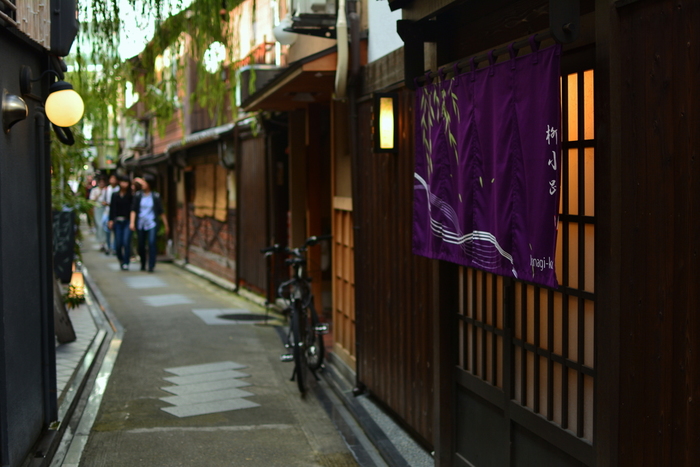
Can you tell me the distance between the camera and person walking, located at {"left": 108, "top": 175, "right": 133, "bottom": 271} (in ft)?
71.8

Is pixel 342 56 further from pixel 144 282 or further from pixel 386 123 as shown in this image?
pixel 144 282

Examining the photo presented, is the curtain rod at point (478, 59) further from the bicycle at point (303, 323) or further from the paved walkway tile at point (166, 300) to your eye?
the paved walkway tile at point (166, 300)

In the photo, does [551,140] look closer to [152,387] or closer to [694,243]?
[694,243]

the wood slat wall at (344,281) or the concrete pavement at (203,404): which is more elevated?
the wood slat wall at (344,281)

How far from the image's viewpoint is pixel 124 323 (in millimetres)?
13906

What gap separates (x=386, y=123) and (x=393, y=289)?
5.10 feet

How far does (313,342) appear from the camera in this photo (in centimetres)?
984

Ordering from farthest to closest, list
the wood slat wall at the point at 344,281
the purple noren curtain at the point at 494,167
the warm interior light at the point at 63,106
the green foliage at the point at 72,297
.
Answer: the green foliage at the point at 72,297, the wood slat wall at the point at 344,281, the warm interior light at the point at 63,106, the purple noren curtain at the point at 494,167

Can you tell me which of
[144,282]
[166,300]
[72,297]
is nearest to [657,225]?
[72,297]

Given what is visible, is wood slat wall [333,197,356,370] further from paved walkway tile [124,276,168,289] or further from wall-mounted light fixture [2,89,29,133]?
paved walkway tile [124,276,168,289]

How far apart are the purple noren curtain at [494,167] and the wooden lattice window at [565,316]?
0.71 feet

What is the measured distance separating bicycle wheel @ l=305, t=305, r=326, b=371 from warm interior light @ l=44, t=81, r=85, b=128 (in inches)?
153

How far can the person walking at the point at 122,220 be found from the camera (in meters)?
21.9

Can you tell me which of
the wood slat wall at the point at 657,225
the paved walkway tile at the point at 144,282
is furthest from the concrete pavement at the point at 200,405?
the paved walkway tile at the point at 144,282
